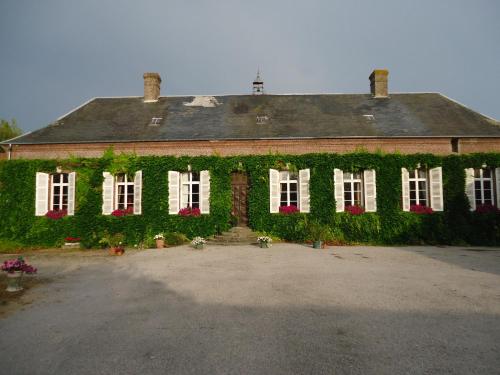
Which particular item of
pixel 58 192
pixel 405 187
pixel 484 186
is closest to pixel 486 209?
pixel 484 186

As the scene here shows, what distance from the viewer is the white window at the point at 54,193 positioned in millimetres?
11188

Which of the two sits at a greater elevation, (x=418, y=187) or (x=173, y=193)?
(x=418, y=187)

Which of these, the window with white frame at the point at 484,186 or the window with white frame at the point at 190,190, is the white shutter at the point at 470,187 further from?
the window with white frame at the point at 190,190

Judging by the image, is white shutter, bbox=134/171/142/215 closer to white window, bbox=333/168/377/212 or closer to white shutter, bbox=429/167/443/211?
white window, bbox=333/168/377/212

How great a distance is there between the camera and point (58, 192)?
11.6 metres

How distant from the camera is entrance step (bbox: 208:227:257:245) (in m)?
10.4

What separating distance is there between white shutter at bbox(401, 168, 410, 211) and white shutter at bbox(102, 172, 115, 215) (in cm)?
1035

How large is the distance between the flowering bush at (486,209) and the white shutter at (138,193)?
11729 mm

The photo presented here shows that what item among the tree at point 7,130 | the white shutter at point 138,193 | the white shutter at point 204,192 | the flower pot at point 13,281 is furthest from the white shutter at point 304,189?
the tree at point 7,130

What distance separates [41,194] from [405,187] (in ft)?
42.5

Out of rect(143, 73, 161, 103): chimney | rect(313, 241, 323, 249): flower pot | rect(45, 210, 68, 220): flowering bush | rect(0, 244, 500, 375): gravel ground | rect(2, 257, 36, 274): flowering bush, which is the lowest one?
rect(0, 244, 500, 375): gravel ground

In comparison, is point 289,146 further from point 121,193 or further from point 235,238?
point 121,193

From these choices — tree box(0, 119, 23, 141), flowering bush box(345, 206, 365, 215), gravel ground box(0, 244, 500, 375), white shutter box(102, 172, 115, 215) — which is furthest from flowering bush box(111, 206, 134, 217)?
tree box(0, 119, 23, 141)

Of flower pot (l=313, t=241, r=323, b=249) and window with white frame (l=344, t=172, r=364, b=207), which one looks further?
window with white frame (l=344, t=172, r=364, b=207)
